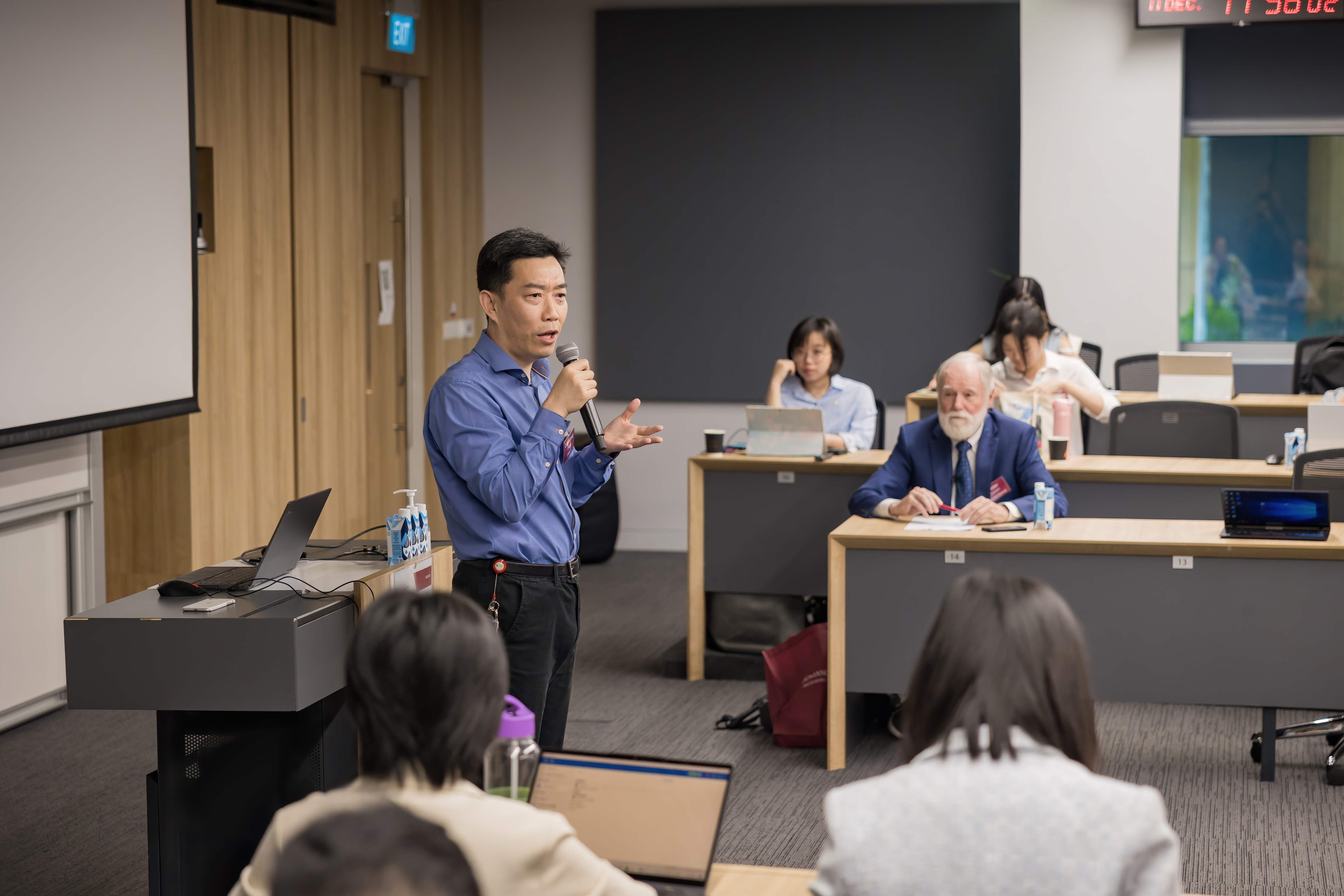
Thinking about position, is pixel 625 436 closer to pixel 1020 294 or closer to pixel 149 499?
pixel 149 499

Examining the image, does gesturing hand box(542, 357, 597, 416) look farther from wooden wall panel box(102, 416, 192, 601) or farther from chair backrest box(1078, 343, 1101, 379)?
chair backrest box(1078, 343, 1101, 379)

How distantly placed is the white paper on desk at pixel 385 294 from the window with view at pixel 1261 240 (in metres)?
4.77

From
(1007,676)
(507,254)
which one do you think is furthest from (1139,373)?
(1007,676)

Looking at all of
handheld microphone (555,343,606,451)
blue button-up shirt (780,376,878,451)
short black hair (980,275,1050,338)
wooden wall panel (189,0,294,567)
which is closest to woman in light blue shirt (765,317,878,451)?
blue button-up shirt (780,376,878,451)

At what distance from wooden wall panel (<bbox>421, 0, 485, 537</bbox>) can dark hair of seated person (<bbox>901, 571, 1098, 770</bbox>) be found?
6.44 meters

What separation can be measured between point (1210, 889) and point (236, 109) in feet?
15.9

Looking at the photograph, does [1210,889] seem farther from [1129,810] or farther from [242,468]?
[242,468]

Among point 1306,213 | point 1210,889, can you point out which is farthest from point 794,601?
point 1306,213

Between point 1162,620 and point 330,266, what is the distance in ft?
14.2

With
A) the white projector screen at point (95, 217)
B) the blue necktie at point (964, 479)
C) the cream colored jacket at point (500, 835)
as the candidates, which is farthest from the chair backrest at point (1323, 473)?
the white projector screen at point (95, 217)

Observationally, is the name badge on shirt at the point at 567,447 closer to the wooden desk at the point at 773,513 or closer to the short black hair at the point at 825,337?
the wooden desk at the point at 773,513

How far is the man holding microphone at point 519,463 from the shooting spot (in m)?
2.68

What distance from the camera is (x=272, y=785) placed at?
2.86m

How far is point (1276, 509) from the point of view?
4098 mm
